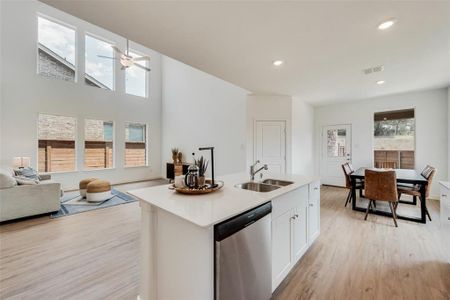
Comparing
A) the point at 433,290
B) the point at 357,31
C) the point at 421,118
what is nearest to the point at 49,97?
the point at 357,31

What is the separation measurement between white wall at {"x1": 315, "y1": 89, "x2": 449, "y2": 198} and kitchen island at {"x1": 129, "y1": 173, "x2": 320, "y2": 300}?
463 centimetres

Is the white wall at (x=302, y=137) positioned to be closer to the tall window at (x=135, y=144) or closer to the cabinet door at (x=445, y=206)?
the cabinet door at (x=445, y=206)

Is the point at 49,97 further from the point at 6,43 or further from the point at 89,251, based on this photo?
the point at 89,251

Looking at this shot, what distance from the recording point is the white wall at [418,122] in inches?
177

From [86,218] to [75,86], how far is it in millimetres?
4321

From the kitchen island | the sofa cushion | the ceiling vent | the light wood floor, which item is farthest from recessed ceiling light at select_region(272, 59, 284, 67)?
the sofa cushion

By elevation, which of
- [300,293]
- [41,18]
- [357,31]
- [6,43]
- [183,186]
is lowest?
[300,293]

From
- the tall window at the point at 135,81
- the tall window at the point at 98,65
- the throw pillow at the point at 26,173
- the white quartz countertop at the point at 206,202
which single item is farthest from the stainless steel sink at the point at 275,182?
the tall window at the point at 135,81

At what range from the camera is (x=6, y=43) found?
470 centimetres

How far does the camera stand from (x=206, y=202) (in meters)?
1.47

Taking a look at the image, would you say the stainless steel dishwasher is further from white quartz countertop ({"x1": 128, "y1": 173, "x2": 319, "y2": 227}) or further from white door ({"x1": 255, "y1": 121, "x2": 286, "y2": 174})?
white door ({"x1": 255, "y1": 121, "x2": 286, "y2": 174})

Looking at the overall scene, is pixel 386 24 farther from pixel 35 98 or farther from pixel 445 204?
pixel 35 98

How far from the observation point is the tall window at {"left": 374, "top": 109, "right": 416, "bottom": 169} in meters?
5.30

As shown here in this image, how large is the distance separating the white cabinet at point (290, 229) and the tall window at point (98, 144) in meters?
6.29
